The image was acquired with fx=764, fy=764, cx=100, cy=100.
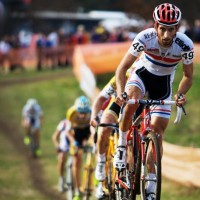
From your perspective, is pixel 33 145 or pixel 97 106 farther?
pixel 33 145

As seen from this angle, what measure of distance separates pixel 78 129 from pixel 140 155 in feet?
21.1

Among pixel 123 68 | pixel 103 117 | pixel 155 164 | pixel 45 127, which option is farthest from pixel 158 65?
pixel 45 127

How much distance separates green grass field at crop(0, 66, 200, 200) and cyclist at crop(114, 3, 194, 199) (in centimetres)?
446

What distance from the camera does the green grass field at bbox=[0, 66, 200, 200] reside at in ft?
59.0

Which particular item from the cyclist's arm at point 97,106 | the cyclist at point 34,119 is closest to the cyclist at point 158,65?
the cyclist's arm at point 97,106

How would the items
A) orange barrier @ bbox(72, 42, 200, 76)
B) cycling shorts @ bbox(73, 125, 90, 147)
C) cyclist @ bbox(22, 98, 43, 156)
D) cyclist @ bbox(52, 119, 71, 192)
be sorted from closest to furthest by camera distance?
1. cycling shorts @ bbox(73, 125, 90, 147)
2. cyclist @ bbox(52, 119, 71, 192)
3. cyclist @ bbox(22, 98, 43, 156)
4. orange barrier @ bbox(72, 42, 200, 76)

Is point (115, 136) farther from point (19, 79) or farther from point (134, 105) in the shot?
point (19, 79)

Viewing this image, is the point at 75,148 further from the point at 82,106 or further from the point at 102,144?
the point at 102,144

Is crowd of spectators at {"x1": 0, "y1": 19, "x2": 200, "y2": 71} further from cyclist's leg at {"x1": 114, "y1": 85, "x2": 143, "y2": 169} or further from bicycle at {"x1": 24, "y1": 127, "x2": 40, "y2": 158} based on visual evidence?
cyclist's leg at {"x1": 114, "y1": 85, "x2": 143, "y2": 169}

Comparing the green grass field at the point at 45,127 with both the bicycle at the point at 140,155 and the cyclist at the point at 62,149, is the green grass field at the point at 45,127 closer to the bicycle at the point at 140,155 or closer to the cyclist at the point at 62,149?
the cyclist at the point at 62,149

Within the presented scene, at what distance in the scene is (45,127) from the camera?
2734 cm

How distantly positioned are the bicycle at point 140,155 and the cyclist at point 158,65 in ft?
0.40

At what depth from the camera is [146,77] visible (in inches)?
384

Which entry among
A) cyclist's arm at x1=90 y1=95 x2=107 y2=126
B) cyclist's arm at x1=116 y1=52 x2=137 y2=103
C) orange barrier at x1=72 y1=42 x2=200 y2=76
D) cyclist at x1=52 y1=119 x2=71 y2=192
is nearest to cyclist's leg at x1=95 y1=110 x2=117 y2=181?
cyclist's arm at x1=90 y1=95 x2=107 y2=126
